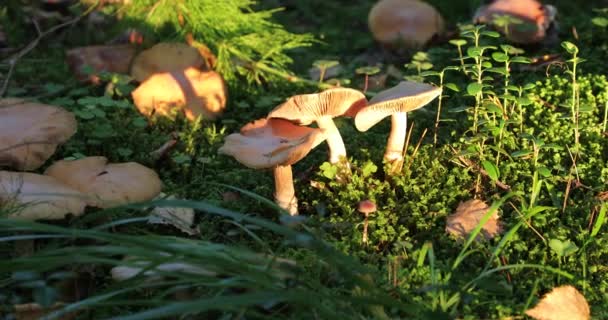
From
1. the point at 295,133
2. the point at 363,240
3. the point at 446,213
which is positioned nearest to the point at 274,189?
the point at 295,133

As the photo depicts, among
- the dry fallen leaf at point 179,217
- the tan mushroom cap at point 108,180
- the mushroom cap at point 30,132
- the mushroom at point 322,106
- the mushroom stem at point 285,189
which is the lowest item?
the dry fallen leaf at point 179,217

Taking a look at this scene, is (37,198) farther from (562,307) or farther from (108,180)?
(562,307)

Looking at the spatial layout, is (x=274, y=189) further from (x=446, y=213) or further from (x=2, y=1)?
(x=2, y=1)

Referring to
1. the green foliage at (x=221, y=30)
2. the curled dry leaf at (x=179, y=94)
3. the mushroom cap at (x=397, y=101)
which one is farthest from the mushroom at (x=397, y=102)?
the green foliage at (x=221, y=30)

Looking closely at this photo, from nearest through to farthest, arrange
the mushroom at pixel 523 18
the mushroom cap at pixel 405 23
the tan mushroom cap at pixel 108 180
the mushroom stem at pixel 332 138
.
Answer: the tan mushroom cap at pixel 108 180, the mushroom stem at pixel 332 138, the mushroom at pixel 523 18, the mushroom cap at pixel 405 23

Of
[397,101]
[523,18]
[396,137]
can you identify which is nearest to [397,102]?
[397,101]

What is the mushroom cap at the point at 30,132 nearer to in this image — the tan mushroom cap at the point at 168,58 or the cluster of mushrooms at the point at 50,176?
the cluster of mushrooms at the point at 50,176

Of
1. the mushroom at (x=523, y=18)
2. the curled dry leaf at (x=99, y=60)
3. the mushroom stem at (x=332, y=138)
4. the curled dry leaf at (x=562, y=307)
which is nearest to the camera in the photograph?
the curled dry leaf at (x=562, y=307)

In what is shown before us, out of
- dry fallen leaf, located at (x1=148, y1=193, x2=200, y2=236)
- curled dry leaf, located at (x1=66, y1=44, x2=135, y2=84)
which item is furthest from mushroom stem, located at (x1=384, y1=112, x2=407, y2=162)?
curled dry leaf, located at (x1=66, y1=44, x2=135, y2=84)
